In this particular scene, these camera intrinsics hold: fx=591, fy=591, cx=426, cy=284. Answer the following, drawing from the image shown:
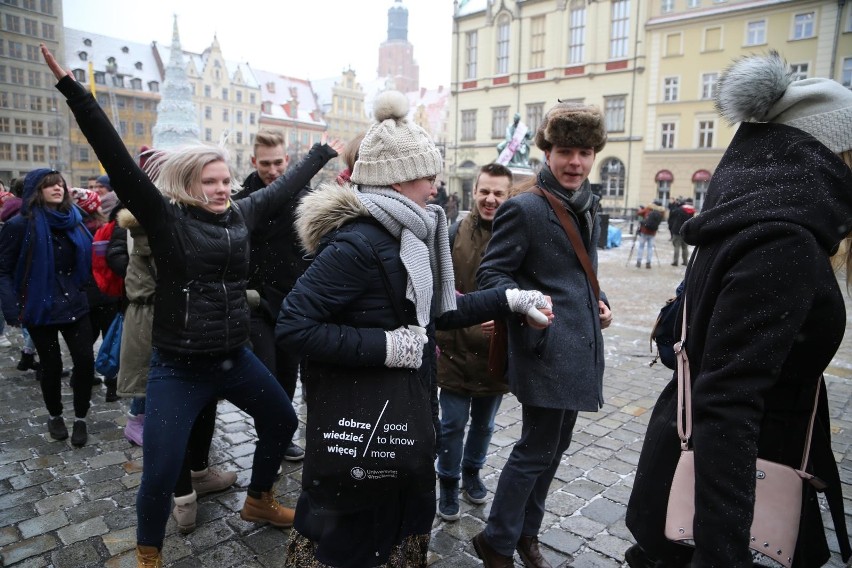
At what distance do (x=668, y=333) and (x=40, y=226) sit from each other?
14.7 feet

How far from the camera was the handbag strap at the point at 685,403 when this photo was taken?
1.57 m

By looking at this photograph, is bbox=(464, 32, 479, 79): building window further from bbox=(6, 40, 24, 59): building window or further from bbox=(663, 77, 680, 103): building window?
bbox=(6, 40, 24, 59): building window

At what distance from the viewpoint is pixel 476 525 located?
10.9 ft

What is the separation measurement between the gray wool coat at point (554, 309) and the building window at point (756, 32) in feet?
129

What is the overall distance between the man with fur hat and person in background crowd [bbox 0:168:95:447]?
132 inches

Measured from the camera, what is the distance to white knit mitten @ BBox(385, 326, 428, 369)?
201cm

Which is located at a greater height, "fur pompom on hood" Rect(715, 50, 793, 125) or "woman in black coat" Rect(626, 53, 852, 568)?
"fur pompom on hood" Rect(715, 50, 793, 125)

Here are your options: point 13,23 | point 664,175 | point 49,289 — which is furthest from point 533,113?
point 49,289

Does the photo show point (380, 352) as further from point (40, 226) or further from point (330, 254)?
point (40, 226)

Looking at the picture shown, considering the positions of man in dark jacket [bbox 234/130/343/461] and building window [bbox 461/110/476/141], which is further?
building window [bbox 461/110/476/141]

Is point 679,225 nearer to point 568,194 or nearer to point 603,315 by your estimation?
point 603,315

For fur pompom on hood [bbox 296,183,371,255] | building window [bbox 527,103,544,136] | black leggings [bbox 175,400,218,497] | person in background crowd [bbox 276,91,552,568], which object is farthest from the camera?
building window [bbox 527,103,544,136]

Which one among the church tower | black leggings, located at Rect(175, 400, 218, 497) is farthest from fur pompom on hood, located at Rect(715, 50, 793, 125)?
the church tower

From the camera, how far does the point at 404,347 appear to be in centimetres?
203
